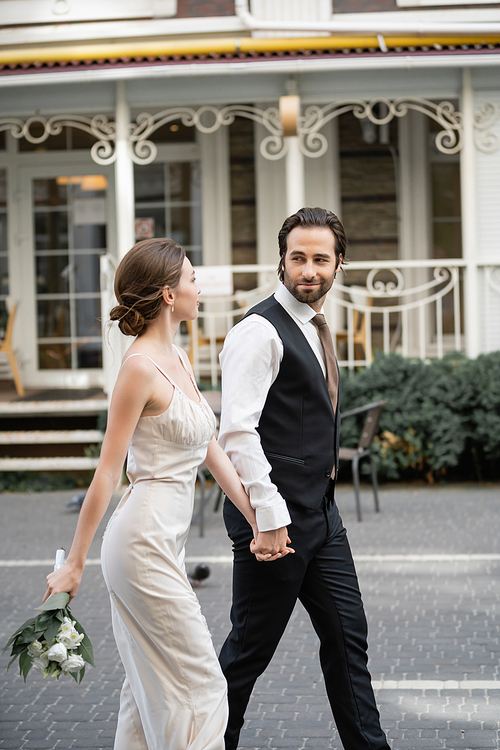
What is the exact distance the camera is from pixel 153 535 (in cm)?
273

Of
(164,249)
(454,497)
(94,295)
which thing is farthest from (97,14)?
(164,249)

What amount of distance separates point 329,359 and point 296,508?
1.81ft

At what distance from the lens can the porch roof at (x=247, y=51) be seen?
33.2 feet

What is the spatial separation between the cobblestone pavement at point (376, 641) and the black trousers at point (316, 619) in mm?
674

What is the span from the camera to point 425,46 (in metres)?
10.2

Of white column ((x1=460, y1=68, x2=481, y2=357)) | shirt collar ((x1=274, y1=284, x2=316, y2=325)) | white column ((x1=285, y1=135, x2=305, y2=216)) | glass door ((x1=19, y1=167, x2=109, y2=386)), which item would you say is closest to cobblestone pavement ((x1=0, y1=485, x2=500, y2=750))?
shirt collar ((x1=274, y1=284, x2=316, y2=325))

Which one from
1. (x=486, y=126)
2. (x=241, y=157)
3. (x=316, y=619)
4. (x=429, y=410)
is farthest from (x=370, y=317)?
(x=316, y=619)

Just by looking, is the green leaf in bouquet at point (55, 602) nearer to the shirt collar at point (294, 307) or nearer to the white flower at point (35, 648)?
the white flower at point (35, 648)

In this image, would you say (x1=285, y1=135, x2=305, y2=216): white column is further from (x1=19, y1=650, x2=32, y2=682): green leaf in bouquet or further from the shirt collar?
(x1=19, y1=650, x2=32, y2=682): green leaf in bouquet

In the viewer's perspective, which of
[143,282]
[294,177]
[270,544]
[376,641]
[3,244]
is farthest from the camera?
[3,244]

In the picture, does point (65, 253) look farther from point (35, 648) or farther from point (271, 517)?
point (35, 648)

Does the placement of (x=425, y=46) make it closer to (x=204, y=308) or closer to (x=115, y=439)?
(x=204, y=308)

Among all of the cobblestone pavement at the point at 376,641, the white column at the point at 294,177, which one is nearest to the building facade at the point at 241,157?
the white column at the point at 294,177

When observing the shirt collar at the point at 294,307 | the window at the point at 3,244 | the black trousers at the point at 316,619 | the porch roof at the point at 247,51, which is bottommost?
the black trousers at the point at 316,619
